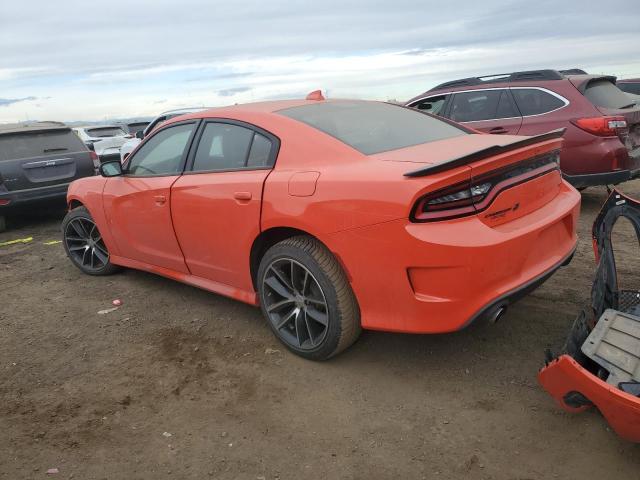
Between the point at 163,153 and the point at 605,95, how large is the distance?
5.13 meters

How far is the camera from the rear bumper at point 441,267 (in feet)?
8.07

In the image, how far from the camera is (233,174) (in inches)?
133

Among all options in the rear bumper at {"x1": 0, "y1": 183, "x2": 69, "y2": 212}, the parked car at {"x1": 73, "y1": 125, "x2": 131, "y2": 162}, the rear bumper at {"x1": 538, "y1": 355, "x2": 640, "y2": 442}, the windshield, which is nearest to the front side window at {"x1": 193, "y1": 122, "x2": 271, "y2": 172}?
the rear bumper at {"x1": 538, "y1": 355, "x2": 640, "y2": 442}

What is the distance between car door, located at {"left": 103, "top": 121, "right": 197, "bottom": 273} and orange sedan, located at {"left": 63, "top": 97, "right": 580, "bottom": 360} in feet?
0.05

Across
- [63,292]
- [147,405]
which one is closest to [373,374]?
[147,405]

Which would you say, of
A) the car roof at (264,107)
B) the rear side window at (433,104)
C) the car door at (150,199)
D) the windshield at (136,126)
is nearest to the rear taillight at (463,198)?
the car roof at (264,107)

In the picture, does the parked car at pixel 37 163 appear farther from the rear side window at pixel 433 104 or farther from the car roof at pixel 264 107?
the rear side window at pixel 433 104

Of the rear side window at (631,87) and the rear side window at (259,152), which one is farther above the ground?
the rear side window at (259,152)

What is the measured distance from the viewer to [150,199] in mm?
3982

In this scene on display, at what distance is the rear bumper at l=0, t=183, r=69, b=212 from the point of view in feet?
23.7

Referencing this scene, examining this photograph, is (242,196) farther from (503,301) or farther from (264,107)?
(503,301)

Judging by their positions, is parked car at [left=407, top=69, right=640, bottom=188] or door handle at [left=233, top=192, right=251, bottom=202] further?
parked car at [left=407, top=69, right=640, bottom=188]

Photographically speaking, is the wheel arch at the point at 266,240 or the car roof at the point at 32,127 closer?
the wheel arch at the point at 266,240

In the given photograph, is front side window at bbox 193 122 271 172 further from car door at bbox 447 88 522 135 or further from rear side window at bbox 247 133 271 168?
car door at bbox 447 88 522 135
